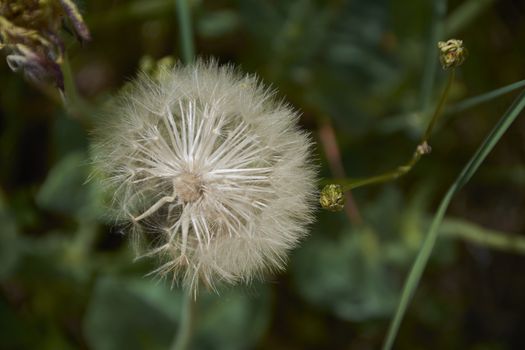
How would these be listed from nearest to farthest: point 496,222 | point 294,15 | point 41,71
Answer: point 41,71
point 294,15
point 496,222

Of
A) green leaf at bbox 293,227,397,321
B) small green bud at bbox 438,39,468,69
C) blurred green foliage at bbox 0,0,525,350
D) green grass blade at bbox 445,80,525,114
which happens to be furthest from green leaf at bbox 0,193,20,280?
small green bud at bbox 438,39,468,69

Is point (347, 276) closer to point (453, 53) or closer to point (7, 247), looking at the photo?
point (7, 247)

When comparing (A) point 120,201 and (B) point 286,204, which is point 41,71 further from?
(B) point 286,204

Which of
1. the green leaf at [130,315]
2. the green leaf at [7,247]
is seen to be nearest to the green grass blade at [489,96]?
the green leaf at [130,315]

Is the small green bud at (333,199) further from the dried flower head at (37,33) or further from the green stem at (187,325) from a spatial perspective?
the dried flower head at (37,33)

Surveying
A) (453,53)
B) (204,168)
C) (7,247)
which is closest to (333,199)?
(204,168)

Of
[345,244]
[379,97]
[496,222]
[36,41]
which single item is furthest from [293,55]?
[36,41]
